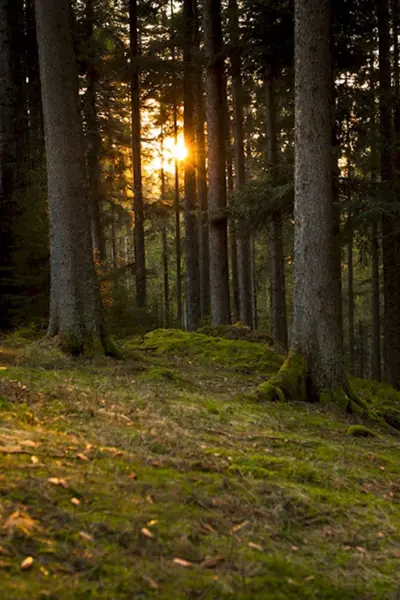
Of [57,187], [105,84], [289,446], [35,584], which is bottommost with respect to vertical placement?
[289,446]

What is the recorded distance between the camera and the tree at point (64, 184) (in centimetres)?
857

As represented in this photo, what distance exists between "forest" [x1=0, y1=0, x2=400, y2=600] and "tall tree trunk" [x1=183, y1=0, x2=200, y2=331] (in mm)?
99

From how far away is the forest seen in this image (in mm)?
2975

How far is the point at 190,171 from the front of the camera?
17.2 meters

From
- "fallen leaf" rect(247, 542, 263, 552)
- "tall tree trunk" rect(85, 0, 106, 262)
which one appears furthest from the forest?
"tall tree trunk" rect(85, 0, 106, 262)

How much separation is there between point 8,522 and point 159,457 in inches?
63.9

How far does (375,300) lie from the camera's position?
23.6 m

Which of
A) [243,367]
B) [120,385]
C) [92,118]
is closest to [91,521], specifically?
[120,385]

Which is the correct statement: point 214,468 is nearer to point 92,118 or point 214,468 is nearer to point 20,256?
point 20,256

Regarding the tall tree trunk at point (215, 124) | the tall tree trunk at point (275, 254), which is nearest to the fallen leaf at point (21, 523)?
the tall tree trunk at point (215, 124)

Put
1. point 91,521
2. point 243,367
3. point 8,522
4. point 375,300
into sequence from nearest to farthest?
point 8,522
point 91,521
point 243,367
point 375,300

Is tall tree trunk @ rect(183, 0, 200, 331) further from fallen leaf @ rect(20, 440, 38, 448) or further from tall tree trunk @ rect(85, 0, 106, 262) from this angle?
fallen leaf @ rect(20, 440, 38, 448)

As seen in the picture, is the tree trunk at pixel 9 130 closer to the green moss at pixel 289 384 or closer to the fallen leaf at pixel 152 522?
the green moss at pixel 289 384

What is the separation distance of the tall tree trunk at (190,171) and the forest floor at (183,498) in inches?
412
